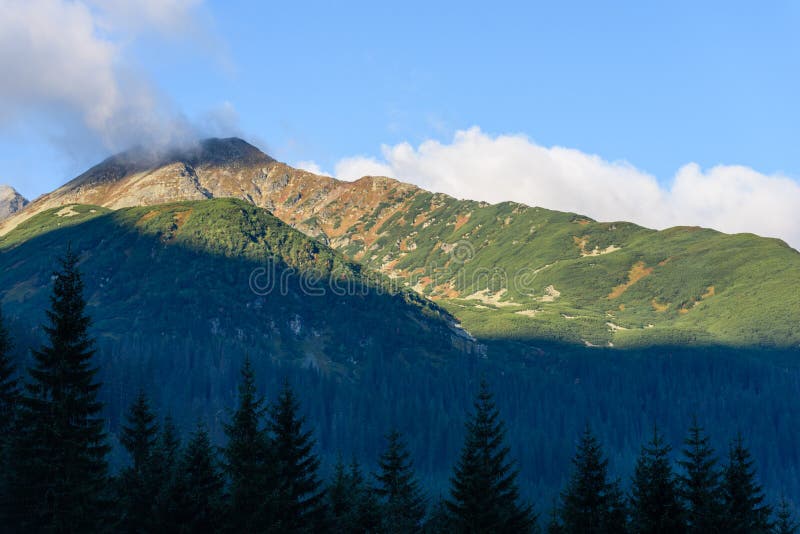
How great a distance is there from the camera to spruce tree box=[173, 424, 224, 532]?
5616cm

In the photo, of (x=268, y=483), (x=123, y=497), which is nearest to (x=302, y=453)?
(x=268, y=483)

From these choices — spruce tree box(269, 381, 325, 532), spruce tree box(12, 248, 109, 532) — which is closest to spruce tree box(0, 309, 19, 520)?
spruce tree box(12, 248, 109, 532)

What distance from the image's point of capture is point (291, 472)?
192ft

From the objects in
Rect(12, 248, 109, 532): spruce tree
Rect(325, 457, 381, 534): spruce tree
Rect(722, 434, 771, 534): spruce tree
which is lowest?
Rect(325, 457, 381, 534): spruce tree

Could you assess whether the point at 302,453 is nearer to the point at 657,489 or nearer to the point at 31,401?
the point at 31,401

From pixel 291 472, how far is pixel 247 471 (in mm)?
4365

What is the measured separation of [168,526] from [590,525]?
26.1 meters

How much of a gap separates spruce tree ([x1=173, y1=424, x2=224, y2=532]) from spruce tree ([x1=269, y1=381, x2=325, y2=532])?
3799mm

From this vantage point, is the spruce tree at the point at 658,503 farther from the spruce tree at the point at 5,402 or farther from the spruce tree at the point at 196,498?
the spruce tree at the point at 5,402

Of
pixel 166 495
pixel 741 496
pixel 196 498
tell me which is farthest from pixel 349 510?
pixel 741 496

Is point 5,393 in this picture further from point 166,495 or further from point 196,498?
point 196,498

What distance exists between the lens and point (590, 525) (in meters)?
58.5

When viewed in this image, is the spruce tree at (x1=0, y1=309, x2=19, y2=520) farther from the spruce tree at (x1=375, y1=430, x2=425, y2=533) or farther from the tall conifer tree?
the tall conifer tree

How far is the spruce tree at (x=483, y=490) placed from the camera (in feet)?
199
